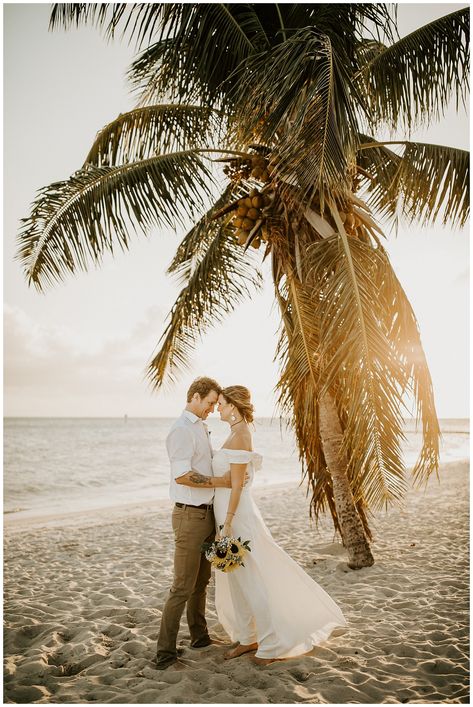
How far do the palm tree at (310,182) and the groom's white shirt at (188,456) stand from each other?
1.21 meters

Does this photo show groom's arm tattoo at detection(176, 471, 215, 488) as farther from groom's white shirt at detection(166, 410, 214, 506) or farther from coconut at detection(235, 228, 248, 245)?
coconut at detection(235, 228, 248, 245)

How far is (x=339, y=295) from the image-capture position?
14.1 feet

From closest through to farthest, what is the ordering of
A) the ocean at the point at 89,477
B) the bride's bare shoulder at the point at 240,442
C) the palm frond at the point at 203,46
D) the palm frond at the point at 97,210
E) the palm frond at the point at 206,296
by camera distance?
the bride's bare shoulder at the point at 240,442, the palm frond at the point at 97,210, the palm frond at the point at 203,46, the palm frond at the point at 206,296, the ocean at the point at 89,477

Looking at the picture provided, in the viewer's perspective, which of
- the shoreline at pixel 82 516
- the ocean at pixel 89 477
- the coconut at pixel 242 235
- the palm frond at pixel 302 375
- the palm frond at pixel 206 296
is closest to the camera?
the palm frond at pixel 302 375

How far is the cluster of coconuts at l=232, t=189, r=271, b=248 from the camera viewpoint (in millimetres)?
5383

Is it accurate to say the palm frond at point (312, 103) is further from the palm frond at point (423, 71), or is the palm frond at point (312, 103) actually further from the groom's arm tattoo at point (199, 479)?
the groom's arm tattoo at point (199, 479)

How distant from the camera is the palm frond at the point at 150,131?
5855 mm

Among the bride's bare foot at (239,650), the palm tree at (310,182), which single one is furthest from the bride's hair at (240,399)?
the bride's bare foot at (239,650)

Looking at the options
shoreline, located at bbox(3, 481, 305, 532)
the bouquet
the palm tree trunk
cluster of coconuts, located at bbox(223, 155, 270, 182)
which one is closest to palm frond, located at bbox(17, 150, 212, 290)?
cluster of coconuts, located at bbox(223, 155, 270, 182)

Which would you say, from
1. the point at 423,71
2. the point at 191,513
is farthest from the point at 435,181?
the point at 191,513

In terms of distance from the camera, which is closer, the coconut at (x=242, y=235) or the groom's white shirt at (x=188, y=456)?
the groom's white shirt at (x=188, y=456)

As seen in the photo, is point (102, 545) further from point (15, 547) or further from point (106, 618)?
point (106, 618)

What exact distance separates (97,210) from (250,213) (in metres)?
1.67

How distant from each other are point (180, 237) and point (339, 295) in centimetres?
368
